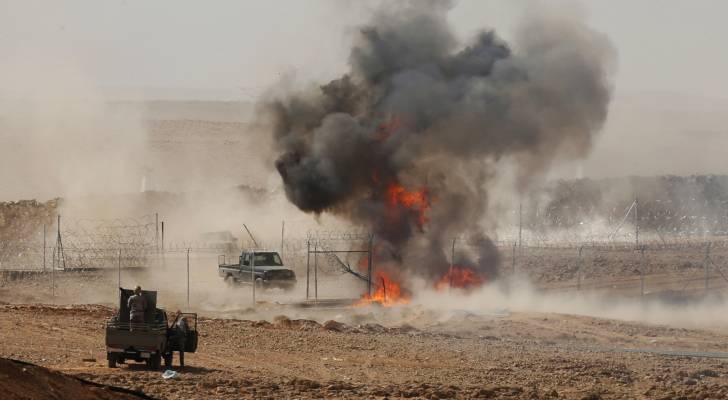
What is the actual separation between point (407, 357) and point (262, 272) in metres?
17.8

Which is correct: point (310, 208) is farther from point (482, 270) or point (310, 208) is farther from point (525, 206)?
point (525, 206)

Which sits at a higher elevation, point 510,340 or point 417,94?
point 417,94

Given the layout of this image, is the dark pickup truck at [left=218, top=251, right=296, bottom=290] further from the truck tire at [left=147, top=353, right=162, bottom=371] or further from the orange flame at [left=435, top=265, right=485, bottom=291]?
the truck tire at [left=147, top=353, right=162, bottom=371]

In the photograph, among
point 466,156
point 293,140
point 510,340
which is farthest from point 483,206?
point 510,340

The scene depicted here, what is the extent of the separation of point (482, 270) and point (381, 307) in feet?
23.4

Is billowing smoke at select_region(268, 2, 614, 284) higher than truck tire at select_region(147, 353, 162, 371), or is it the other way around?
billowing smoke at select_region(268, 2, 614, 284)

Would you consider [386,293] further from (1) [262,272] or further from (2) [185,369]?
(2) [185,369]

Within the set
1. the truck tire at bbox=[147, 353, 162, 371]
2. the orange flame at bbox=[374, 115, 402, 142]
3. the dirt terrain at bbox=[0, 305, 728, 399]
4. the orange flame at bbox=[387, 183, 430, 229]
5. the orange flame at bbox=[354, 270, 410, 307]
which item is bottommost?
the dirt terrain at bbox=[0, 305, 728, 399]

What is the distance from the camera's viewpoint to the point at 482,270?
153 ft

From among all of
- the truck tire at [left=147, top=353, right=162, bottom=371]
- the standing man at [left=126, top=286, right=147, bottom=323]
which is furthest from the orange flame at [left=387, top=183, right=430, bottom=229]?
the truck tire at [left=147, top=353, right=162, bottom=371]

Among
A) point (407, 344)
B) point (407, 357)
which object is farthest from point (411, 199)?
point (407, 357)

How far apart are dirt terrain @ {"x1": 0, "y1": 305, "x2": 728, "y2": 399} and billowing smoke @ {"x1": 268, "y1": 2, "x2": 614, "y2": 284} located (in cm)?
858

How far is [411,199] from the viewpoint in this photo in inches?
1816

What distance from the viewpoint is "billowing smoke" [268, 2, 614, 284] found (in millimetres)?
46062
